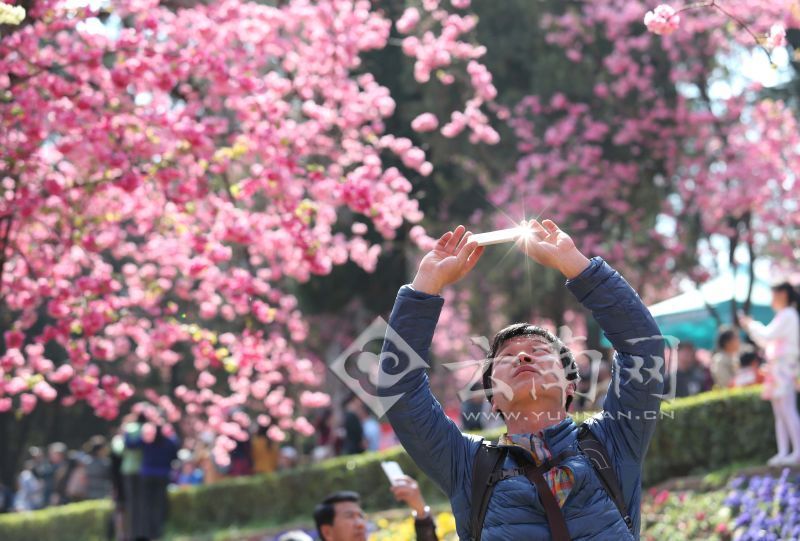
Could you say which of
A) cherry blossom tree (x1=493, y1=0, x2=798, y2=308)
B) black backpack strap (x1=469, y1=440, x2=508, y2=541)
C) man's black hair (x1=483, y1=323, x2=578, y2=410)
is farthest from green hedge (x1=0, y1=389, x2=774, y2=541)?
cherry blossom tree (x1=493, y1=0, x2=798, y2=308)

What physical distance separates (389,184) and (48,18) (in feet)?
9.91

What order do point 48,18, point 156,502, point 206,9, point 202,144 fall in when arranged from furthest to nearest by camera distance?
point 156,502 < point 206,9 < point 202,144 < point 48,18

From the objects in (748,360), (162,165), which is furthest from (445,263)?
(748,360)

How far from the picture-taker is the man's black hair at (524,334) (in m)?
3.67

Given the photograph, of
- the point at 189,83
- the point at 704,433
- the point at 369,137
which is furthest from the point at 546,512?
the point at 704,433

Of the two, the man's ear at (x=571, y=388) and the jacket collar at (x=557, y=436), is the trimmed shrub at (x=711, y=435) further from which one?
the jacket collar at (x=557, y=436)

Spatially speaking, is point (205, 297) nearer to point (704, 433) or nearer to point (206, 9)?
point (206, 9)

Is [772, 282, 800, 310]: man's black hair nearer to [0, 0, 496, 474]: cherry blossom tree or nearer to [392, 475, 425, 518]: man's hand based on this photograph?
[0, 0, 496, 474]: cherry blossom tree

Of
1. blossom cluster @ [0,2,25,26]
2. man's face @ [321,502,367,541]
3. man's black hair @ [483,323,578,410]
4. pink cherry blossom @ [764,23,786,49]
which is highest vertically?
blossom cluster @ [0,2,25,26]

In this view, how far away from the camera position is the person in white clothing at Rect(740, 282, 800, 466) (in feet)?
31.3

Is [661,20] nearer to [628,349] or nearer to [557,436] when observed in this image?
[628,349]

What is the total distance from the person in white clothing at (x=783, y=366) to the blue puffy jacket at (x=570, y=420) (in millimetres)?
6451

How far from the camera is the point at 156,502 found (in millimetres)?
13492

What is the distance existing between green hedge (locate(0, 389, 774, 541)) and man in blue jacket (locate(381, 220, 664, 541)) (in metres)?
1.89
